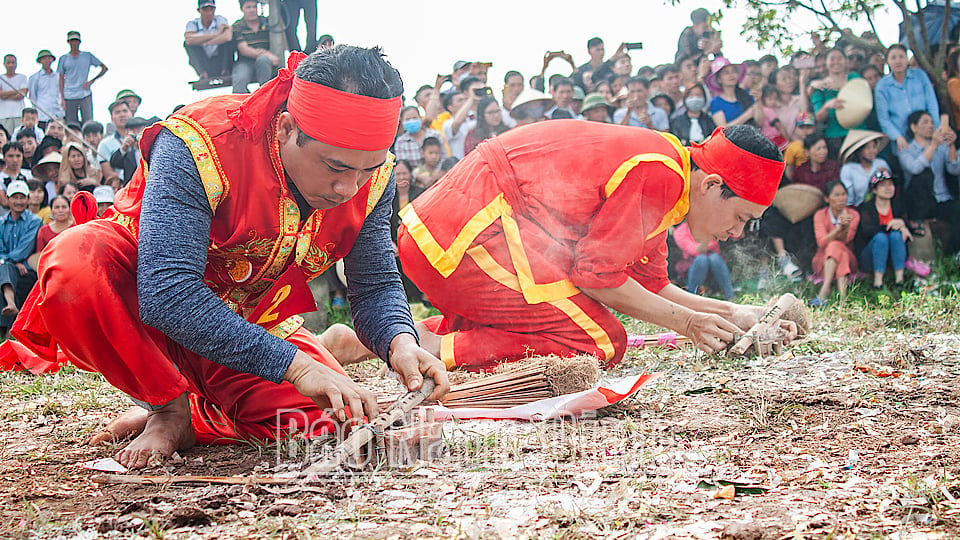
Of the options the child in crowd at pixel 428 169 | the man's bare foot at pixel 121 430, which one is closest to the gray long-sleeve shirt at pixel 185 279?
the man's bare foot at pixel 121 430

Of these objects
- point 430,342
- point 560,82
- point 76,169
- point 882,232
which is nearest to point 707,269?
point 882,232

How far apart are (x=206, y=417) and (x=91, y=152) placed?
6089mm

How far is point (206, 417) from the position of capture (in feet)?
10.3

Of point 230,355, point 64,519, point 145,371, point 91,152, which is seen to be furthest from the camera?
point 91,152

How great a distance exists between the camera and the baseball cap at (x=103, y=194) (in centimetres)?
737

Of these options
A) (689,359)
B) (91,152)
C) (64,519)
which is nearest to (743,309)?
(689,359)

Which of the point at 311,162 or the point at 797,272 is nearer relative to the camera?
the point at 311,162

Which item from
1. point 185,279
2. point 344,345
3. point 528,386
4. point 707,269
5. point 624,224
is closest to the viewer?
point 185,279

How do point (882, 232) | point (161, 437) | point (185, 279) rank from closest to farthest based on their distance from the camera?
point (185, 279)
point (161, 437)
point (882, 232)

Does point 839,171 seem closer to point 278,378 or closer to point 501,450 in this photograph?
point 501,450

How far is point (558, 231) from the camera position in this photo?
441 centimetres

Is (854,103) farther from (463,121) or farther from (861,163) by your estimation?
(463,121)

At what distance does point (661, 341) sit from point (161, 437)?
3.20 metres

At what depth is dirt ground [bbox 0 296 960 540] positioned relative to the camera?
2.05 meters
